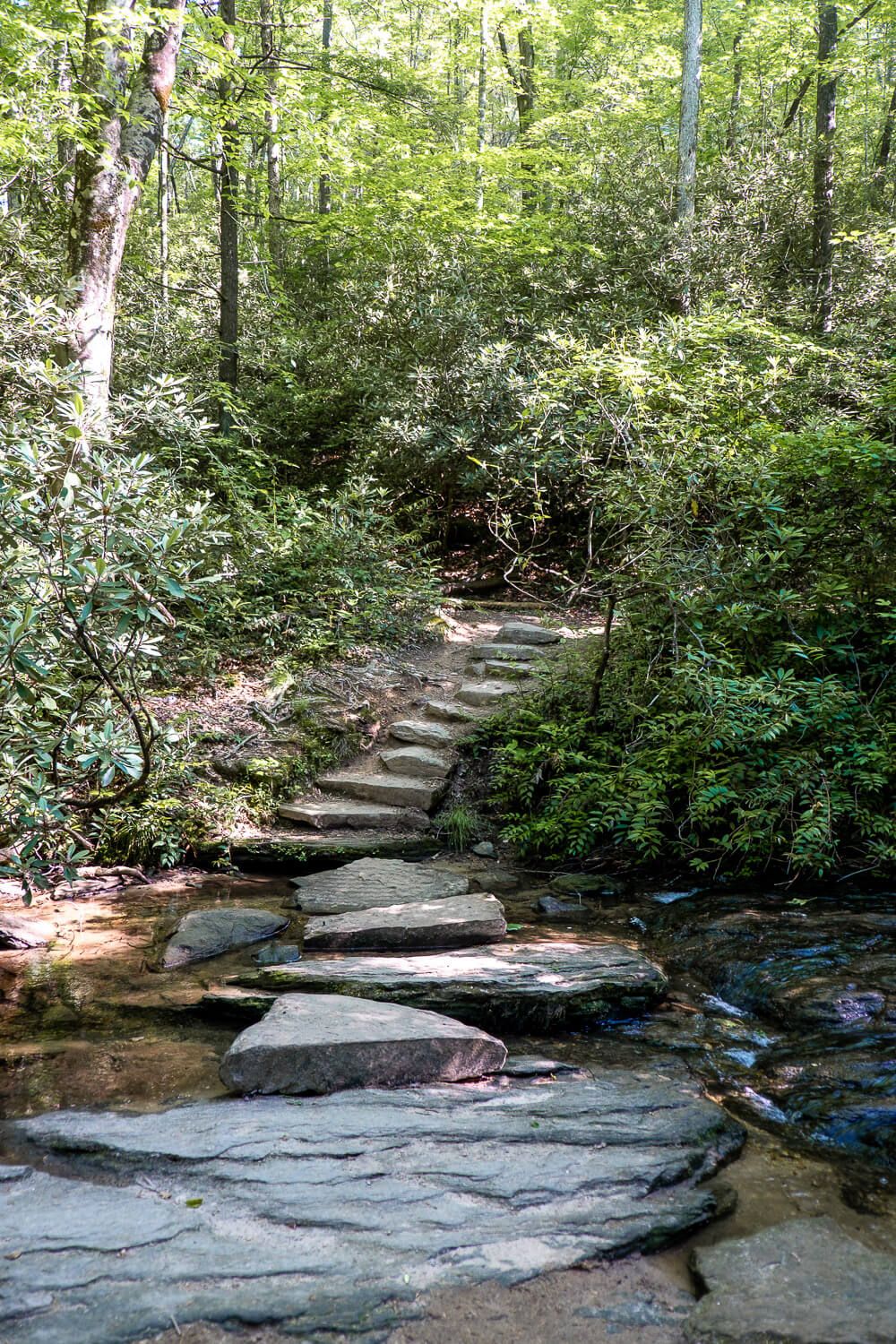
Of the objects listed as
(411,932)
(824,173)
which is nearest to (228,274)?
(824,173)

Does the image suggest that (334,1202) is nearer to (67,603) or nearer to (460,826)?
(67,603)

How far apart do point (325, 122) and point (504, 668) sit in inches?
267

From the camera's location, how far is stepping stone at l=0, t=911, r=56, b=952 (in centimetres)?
476

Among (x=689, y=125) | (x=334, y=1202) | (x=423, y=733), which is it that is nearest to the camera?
(x=334, y=1202)

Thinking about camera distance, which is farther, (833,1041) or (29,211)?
(29,211)

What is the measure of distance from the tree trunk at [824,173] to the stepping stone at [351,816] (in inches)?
369

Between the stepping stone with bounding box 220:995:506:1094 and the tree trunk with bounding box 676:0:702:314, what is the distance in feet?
37.3

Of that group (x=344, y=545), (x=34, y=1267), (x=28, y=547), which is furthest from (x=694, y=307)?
(x=34, y=1267)

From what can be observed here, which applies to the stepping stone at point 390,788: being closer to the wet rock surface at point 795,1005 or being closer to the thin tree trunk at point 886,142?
the wet rock surface at point 795,1005

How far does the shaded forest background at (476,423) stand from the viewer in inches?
197

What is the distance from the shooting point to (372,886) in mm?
5492

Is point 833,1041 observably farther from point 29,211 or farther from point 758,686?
point 29,211

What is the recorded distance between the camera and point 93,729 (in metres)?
4.51

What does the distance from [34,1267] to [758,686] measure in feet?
14.6
